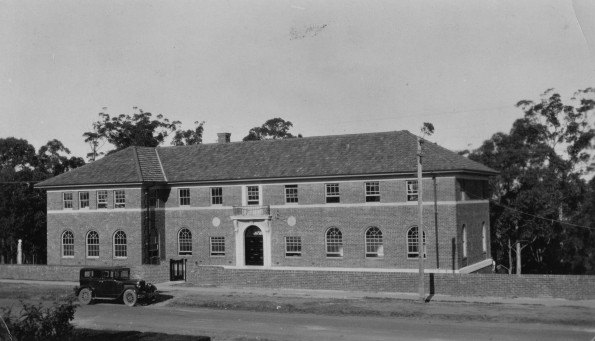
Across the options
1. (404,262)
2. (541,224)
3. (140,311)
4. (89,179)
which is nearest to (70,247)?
(89,179)

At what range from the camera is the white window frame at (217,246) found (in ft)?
137

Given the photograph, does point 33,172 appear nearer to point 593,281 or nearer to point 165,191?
point 165,191

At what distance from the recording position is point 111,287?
28.9 m

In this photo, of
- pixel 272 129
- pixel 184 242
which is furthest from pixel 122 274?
pixel 272 129

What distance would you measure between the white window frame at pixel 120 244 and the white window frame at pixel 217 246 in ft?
19.4

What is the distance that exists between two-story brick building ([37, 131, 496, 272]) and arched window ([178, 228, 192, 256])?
0.23 ft

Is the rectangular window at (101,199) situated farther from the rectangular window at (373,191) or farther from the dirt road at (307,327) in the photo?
the rectangular window at (373,191)

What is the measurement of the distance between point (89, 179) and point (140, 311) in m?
19.2

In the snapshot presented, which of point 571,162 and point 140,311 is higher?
point 571,162

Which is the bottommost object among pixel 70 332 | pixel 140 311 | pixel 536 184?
pixel 140 311

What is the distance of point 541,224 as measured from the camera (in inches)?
1978

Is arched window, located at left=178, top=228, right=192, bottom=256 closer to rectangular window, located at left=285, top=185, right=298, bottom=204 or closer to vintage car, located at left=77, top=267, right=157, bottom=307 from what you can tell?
rectangular window, located at left=285, top=185, right=298, bottom=204

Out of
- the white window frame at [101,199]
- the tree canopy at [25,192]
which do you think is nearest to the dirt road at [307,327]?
the white window frame at [101,199]

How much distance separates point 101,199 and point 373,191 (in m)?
19.2
